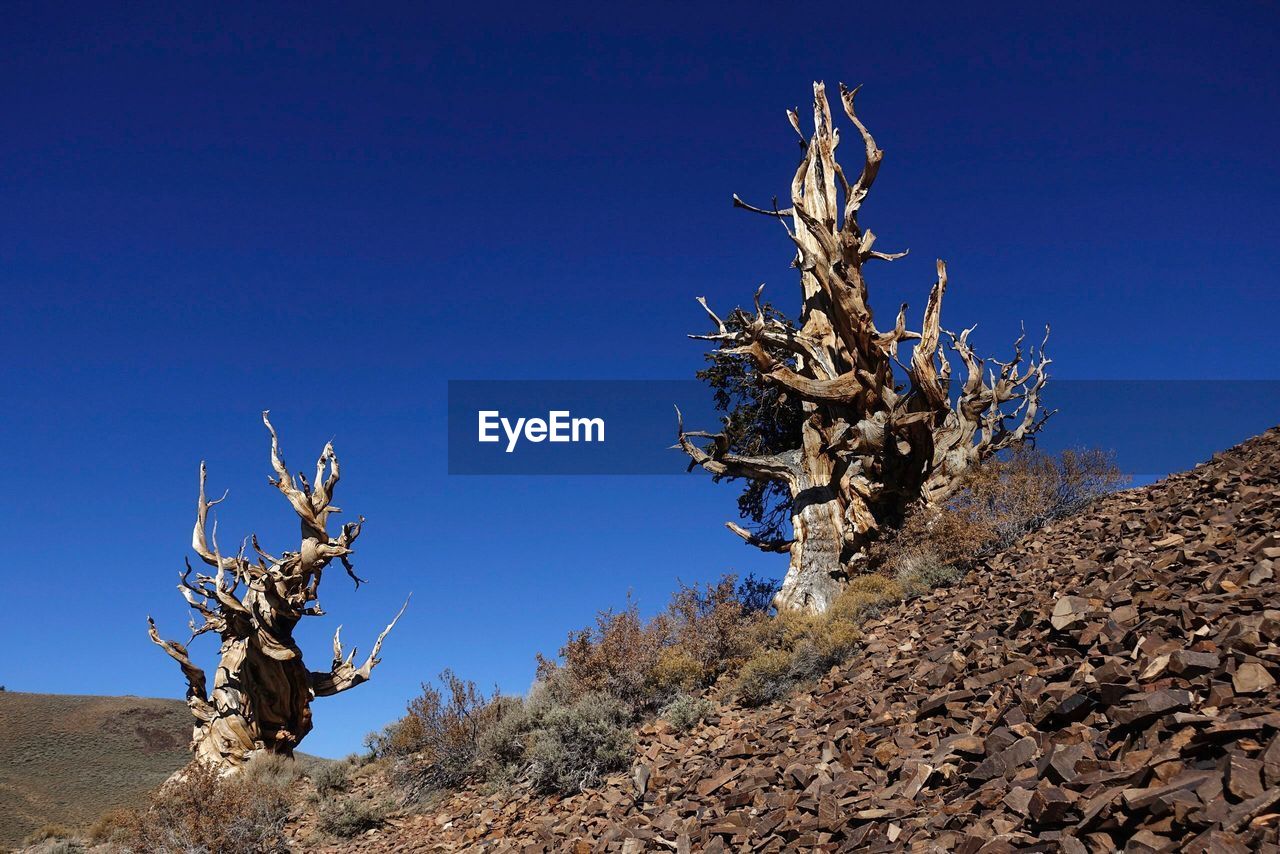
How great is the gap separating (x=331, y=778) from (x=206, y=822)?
3222mm

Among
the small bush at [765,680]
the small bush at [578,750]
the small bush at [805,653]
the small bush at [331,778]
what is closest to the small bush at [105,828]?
the small bush at [331,778]

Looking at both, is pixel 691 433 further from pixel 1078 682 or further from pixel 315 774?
pixel 1078 682

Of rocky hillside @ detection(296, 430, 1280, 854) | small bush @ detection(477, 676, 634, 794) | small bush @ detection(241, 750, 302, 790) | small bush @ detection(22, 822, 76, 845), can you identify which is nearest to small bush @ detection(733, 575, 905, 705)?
rocky hillside @ detection(296, 430, 1280, 854)

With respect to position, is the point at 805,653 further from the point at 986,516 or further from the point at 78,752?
the point at 78,752

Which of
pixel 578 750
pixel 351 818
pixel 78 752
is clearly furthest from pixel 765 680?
pixel 78 752

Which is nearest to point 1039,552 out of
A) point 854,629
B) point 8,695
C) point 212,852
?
point 854,629

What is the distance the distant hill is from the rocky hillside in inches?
1036

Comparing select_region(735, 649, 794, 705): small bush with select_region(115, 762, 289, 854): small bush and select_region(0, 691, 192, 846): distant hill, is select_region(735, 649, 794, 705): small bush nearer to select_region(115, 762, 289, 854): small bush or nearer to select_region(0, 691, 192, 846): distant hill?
select_region(115, 762, 289, 854): small bush

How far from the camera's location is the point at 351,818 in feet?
35.8

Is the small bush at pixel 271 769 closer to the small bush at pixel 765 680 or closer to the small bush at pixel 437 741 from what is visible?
the small bush at pixel 437 741

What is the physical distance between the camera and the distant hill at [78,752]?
29062 mm

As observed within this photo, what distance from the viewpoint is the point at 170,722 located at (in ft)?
134

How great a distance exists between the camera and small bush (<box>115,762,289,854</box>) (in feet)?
34.1

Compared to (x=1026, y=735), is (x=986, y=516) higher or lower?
higher
